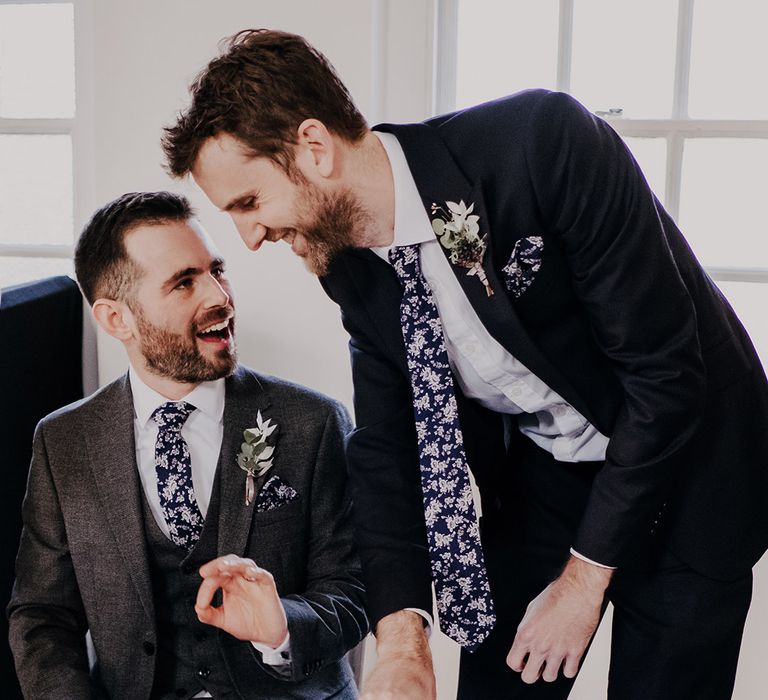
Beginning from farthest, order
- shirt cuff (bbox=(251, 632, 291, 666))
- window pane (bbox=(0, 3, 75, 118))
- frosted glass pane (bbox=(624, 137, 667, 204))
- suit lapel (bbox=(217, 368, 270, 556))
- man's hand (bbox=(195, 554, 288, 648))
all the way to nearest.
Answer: window pane (bbox=(0, 3, 75, 118)) → frosted glass pane (bbox=(624, 137, 667, 204)) → suit lapel (bbox=(217, 368, 270, 556)) → shirt cuff (bbox=(251, 632, 291, 666)) → man's hand (bbox=(195, 554, 288, 648))

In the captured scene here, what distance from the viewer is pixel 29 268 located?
2697 mm

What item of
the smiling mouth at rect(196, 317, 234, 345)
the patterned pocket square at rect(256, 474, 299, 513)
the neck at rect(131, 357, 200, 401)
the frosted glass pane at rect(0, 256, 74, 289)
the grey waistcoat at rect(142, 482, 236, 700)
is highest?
the smiling mouth at rect(196, 317, 234, 345)

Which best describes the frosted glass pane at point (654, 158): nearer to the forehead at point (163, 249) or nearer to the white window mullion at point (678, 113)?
the white window mullion at point (678, 113)

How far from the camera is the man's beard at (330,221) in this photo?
1.44 metres

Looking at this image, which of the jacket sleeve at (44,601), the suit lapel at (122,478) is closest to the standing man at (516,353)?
the suit lapel at (122,478)

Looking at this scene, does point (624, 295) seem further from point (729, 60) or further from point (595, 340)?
Result: point (729, 60)

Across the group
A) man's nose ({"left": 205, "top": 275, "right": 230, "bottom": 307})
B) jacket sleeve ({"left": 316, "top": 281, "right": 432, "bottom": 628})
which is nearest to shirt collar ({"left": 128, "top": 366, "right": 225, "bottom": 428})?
man's nose ({"left": 205, "top": 275, "right": 230, "bottom": 307})

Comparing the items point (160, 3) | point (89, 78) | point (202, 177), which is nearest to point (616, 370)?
point (202, 177)

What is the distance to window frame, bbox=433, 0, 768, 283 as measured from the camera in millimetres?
2305

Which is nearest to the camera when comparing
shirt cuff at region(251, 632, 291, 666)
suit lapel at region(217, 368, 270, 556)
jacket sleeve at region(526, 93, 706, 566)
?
jacket sleeve at region(526, 93, 706, 566)

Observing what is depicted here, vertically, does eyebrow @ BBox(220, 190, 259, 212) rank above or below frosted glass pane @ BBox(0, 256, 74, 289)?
above

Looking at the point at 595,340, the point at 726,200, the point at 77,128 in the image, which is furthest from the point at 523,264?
the point at 77,128

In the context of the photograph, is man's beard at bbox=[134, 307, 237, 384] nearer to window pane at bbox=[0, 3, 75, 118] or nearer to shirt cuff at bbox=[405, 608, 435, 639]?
shirt cuff at bbox=[405, 608, 435, 639]

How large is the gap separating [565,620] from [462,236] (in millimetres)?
595
